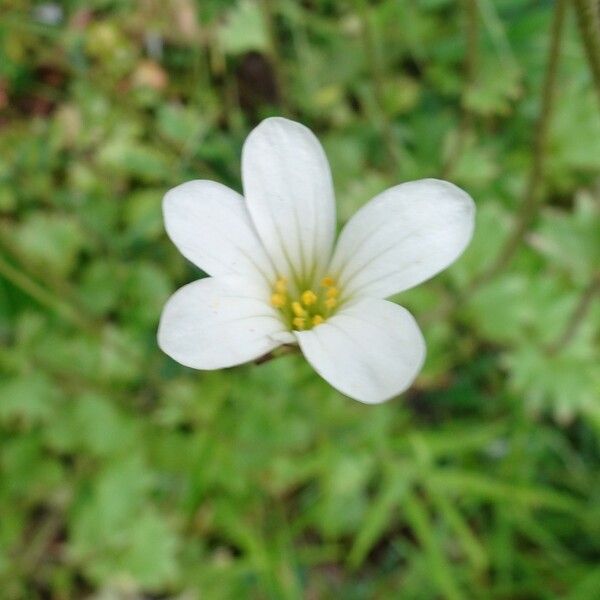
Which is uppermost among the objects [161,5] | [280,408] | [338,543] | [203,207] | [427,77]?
[203,207]

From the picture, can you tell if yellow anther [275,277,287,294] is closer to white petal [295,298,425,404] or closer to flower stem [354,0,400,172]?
white petal [295,298,425,404]

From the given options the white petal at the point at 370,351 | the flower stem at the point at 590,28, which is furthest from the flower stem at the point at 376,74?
the white petal at the point at 370,351

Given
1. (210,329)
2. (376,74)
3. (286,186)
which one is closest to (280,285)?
(286,186)

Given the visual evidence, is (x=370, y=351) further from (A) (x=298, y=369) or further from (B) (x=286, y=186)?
(A) (x=298, y=369)

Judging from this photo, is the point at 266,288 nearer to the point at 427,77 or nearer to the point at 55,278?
the point at 55,278

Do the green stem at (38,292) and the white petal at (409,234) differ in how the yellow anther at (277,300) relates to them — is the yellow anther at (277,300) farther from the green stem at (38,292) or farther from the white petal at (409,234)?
the green stem at (38,292)

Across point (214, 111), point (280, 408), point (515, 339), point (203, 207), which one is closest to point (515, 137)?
point (515, 339)
